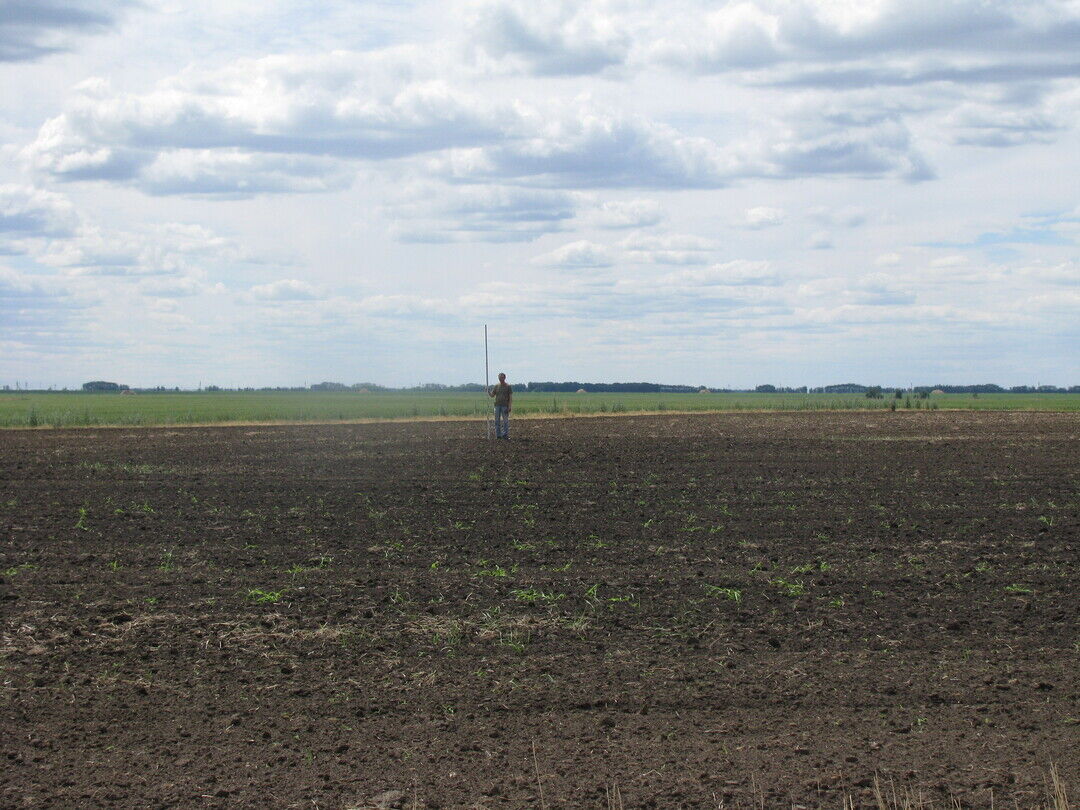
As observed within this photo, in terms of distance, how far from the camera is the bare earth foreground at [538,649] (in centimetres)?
622

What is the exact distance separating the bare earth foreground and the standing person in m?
11.8

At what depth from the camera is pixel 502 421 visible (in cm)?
3102

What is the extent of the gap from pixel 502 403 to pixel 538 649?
70.1 feet

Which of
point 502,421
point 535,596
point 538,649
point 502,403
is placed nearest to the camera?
point 538,649

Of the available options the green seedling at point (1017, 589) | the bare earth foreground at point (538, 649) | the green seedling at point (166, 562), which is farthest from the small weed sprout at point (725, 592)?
the green seedling at point (166, 562)

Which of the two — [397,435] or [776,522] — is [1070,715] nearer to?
[776,522]

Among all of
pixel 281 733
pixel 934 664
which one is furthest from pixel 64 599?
pixel 934 664

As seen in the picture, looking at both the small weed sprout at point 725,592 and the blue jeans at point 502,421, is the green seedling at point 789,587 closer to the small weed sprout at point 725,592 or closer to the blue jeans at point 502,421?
the small weed sprout at point 725,592

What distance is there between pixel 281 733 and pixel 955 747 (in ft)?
13.1

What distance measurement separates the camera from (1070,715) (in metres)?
7.06

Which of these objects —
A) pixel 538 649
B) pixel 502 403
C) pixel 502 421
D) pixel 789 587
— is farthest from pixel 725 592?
pixel 502 421

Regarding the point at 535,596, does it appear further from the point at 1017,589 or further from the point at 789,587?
the point at 1017,589

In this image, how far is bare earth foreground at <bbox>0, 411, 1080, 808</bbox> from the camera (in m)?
6.22

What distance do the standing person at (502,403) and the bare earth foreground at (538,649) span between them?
463 inches
